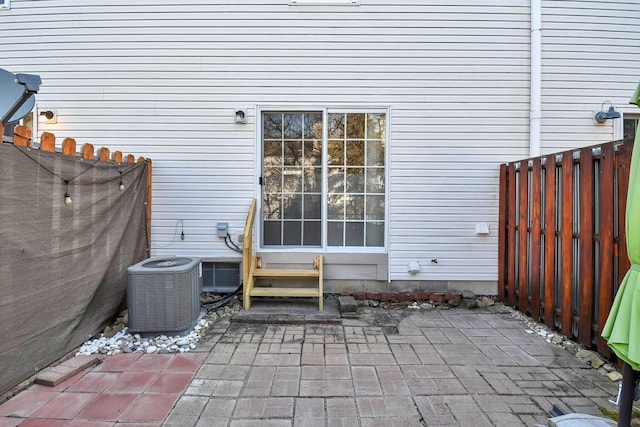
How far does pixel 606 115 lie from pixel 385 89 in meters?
2.73

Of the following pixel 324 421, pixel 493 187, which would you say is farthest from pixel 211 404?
pixel 493 187

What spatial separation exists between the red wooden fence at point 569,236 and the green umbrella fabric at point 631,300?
1393 mm

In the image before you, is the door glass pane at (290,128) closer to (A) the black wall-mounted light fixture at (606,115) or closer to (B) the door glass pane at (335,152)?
(B) the door glass pane at (335,152)

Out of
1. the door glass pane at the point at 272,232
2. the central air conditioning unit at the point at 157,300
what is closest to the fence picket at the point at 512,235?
the door glass pane at the point at 272,232

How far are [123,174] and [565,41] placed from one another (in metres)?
5.50

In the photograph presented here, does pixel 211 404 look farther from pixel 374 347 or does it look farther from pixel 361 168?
pixel 361 168

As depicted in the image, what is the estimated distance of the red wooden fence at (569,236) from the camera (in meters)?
2.82

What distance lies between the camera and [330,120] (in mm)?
4582

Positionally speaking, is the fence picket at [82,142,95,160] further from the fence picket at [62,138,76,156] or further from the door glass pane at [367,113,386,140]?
the door glass pane at [367,113,386,140]

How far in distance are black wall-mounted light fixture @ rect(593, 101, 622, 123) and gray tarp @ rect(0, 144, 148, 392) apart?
18.5ft

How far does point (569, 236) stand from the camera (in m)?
3.29

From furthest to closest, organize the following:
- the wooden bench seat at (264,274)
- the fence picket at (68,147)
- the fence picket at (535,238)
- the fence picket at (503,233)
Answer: the fence picket at (503,233) < the wooden bench seat at (264,274) < the fence picket at (535,238) < the fence picket at (68,147)

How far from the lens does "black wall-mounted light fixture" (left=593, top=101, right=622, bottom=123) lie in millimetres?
4422

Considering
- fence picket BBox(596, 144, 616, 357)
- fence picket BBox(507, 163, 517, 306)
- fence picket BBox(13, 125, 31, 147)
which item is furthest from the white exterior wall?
fence picket BBox(13, 125, 31, 147)
